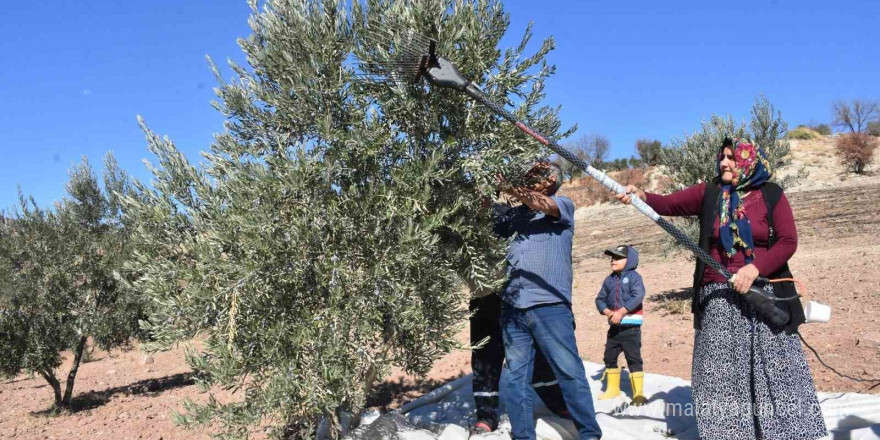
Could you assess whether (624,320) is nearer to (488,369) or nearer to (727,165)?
(488,369)

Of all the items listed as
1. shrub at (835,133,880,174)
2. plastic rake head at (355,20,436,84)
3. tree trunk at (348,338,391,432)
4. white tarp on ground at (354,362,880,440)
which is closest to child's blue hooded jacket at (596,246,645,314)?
white tarp on ground at (354,362,880,440)

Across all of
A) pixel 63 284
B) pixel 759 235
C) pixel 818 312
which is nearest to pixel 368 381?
pixel 759 235

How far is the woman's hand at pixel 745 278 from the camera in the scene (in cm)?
332

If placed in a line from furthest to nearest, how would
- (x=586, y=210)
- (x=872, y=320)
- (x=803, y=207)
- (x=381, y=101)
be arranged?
(x=586, y=210) < (x=803, y=207) < (x=872, y=320) < (x=381, y=101)

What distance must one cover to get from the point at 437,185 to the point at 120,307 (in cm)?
785

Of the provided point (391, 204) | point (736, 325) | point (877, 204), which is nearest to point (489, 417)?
point (736, 325)

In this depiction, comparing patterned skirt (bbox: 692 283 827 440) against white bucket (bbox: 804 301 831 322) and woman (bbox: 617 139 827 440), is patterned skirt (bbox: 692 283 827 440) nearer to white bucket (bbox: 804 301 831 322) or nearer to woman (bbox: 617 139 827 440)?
woman (bbox: 617 139 827 440)

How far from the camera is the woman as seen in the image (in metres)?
3.51

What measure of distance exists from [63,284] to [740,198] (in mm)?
9427

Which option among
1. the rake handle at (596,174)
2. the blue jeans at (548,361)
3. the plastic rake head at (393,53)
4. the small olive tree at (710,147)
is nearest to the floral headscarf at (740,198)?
the rake handle at (596,174)

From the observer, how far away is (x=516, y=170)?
3.69 m

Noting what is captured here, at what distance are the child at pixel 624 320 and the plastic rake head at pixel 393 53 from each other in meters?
3.62

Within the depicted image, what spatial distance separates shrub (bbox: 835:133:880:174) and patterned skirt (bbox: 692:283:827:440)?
35.7m

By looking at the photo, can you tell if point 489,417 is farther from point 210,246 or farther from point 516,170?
point 210,246
